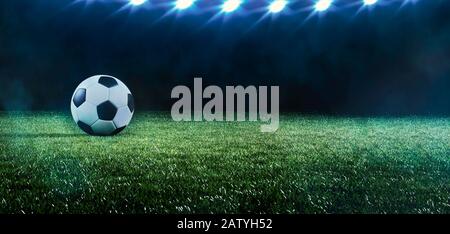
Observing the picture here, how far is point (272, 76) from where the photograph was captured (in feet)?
46.0

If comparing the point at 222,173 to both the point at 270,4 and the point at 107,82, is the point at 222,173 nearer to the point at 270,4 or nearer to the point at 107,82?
A: the point at 107,82

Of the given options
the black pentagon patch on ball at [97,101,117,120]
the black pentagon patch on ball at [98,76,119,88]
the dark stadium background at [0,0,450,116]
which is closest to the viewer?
the black pentagon patch on ball at [97,101,117,120]

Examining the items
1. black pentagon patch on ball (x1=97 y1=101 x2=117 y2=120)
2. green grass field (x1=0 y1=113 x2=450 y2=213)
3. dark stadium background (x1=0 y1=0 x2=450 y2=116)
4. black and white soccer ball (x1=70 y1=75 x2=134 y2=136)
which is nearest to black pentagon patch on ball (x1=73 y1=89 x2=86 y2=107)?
black and white soccer ball (x1=70 y1=75 x2=134 y2=136)

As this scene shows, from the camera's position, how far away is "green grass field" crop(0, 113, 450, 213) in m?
3.10

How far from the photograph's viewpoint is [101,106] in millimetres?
6391

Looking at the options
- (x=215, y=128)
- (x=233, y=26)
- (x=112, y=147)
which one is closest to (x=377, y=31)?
(x=233, y=26)

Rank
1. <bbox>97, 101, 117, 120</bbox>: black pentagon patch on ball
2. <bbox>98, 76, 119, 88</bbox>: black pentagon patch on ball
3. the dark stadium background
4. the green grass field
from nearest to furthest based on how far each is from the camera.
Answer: the green grass field → <bbox>97, 101, 117, 120</bbox>: black pentagon patch on ball → <bbox>98, 76, 119, 88</bbox>: black pentagon patch on ball → the dark stadium background

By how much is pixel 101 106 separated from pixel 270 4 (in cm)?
827

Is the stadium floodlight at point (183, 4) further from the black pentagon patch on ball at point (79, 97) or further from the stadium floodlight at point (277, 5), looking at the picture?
the black pentagon patch on ball at point (79, 97)

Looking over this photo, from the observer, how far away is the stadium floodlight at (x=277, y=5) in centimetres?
1347

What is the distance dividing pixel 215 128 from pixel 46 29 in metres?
7.06

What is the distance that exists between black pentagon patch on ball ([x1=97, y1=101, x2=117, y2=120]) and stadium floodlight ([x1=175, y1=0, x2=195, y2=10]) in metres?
7.51

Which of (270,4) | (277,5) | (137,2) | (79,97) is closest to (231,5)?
(270,4)

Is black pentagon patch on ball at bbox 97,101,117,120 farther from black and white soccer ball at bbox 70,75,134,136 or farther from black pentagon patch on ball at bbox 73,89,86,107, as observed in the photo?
black pentagon patch on ball at bbox 73,89,86,107
